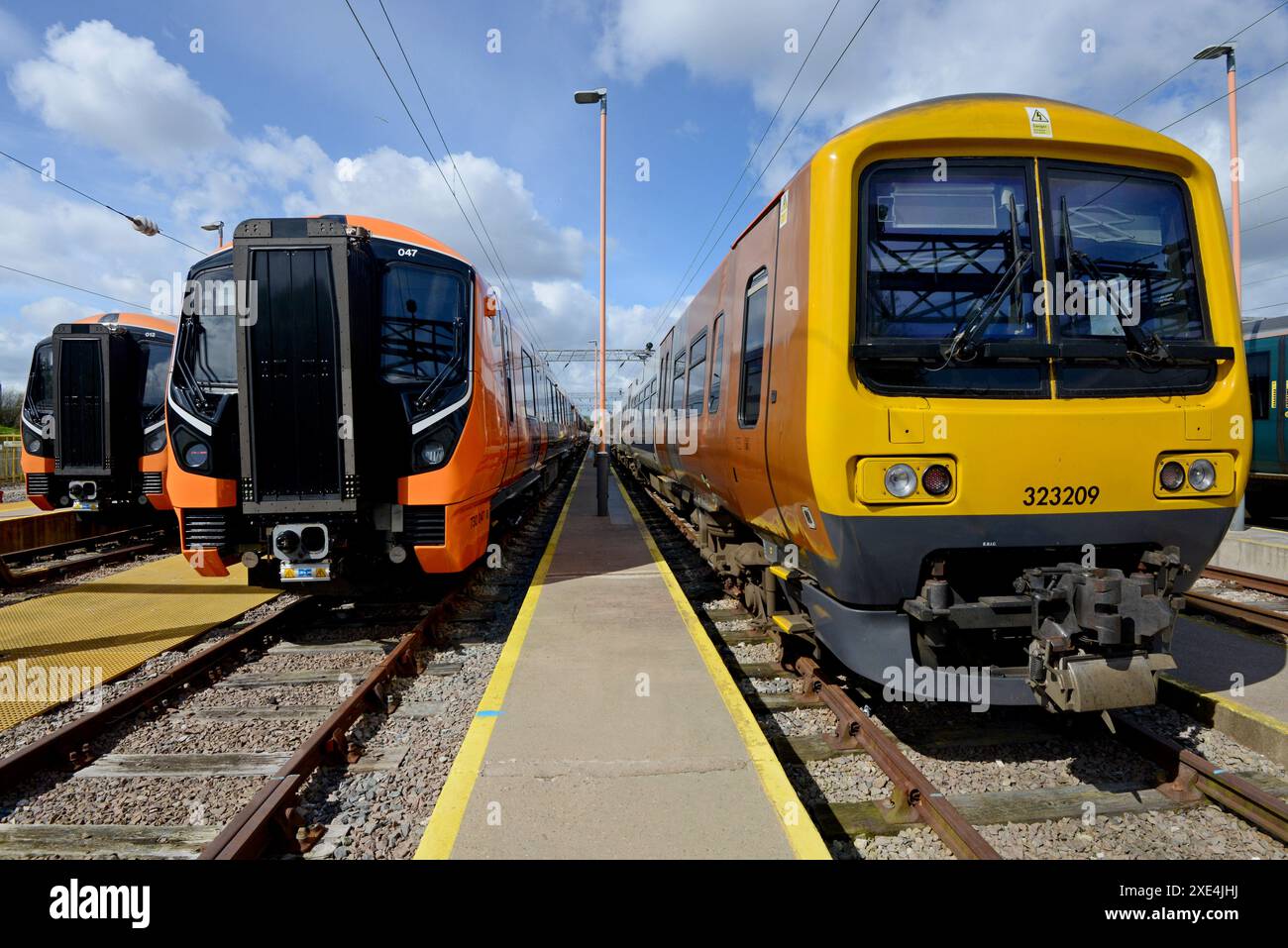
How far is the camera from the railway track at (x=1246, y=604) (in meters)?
5.63

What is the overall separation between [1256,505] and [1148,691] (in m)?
14.4

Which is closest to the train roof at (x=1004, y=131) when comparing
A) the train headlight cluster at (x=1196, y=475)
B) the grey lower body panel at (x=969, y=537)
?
the train headlight cluster at (x=1196, y=475)

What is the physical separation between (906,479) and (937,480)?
155 mm

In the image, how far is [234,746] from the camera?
3994 mm

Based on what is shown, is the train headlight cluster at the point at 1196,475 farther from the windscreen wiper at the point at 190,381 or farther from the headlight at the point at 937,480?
the windscreen wiper at the point at 190,381

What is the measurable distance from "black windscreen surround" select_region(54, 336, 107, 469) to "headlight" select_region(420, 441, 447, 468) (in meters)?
8.15

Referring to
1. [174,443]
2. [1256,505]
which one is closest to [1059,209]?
[174,443]

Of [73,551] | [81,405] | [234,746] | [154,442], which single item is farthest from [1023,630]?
[73,551]

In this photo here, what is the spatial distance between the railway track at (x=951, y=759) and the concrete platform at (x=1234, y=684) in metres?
0.38

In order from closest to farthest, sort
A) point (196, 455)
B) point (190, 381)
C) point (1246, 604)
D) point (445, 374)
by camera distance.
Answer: point (196, 455), point (190, 381), point (445, 374), point (1246, 604)

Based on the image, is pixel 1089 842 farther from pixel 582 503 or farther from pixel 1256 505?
pixel 1256 505

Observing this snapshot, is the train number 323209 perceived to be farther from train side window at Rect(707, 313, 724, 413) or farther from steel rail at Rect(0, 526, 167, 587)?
steel rail at Rect(0, 526, 167, 587)

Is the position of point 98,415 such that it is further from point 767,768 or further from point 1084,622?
point 1084,622
